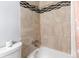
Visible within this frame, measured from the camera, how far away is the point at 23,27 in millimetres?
2004

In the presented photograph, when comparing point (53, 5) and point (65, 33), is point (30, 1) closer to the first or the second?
point (53, 5)

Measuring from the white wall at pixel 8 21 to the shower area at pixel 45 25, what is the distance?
2.09 ft

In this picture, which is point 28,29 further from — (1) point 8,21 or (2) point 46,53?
(1) point 8,21

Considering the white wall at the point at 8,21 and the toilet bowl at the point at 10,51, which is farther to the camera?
the white wall at the point at 8,21

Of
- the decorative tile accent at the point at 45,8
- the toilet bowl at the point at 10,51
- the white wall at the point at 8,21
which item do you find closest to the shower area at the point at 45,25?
the decorative tile accent at the point at 45,8

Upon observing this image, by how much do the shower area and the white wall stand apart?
0.64 metres

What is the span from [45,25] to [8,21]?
40.5 inches

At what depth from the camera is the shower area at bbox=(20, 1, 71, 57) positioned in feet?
6.17

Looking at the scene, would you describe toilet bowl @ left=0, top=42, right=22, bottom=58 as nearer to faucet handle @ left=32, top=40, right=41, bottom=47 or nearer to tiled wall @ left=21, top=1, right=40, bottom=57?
tiled wall @ left=21, top=1, right=40, bottom=57

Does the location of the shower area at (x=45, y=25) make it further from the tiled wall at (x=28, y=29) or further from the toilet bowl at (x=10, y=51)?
the toilet bowl at (x=10, y=51)

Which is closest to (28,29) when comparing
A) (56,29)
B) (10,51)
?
(56,29)

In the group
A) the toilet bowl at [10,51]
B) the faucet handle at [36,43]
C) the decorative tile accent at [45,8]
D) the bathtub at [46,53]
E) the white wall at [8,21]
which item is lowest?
the bathtub at [46,53]

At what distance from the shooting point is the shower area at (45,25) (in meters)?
1.88

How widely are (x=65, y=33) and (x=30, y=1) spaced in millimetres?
761
